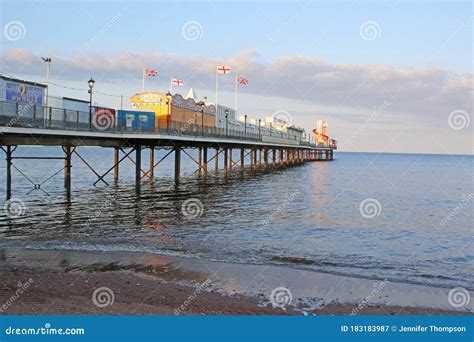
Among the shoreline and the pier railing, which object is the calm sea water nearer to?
the shoreline

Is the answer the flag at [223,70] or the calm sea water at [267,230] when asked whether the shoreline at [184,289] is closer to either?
the calm sea water at [267,230]

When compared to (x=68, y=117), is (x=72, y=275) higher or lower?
lower

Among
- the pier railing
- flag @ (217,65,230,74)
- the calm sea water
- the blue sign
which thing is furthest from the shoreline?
flag @ (217,65,230,74)

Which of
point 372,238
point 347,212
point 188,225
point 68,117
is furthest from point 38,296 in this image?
point 347,212

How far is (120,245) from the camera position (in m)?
15.2

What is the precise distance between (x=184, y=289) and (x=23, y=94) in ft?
54.1

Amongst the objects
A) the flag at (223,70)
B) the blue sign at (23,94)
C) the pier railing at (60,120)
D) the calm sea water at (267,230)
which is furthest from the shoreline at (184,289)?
the flag at (223,70)

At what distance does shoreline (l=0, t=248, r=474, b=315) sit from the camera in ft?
29.3

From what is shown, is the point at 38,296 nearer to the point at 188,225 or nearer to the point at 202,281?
the point at 202,281

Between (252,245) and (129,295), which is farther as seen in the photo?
(252,245)

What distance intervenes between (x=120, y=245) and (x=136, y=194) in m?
15.4

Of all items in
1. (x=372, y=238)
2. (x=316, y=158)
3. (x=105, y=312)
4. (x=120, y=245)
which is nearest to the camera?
(x=105, y=312)

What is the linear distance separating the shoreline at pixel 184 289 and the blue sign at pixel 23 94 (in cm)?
1091

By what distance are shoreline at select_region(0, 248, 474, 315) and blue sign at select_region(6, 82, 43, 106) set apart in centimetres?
1091
